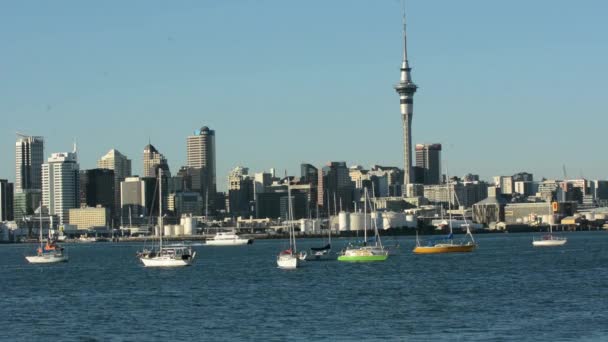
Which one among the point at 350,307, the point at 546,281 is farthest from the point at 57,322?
the point at 546,281

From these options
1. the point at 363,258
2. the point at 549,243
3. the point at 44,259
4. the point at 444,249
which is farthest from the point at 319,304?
the point at 549,243

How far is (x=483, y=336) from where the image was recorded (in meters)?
53.4

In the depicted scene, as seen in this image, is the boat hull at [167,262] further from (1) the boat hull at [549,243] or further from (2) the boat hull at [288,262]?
(1) the boat hull at [549,243]

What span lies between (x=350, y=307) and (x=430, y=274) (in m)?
29.4

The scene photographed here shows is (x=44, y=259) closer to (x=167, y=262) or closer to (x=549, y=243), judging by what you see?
(x=167, y=262)

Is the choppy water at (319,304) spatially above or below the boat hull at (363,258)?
below

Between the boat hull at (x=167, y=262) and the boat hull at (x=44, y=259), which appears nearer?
the boat hull at (x=167, y=262)

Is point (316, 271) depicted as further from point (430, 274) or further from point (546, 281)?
point (546, 281)

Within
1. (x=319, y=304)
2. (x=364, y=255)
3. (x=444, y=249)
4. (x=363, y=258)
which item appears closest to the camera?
(x=319, y=304)

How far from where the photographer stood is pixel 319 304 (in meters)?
70.2

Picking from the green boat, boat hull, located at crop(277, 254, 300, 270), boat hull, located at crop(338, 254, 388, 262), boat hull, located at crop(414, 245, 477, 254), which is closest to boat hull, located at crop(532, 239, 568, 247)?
boat hull, located at crop(414, 245, 477, 254)

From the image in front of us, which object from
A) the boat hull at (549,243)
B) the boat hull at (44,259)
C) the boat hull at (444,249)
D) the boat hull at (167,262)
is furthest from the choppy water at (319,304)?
the boat hull at (549,243)

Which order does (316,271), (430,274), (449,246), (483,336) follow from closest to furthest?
(483,336), (430,274), (316,271), (449,246)

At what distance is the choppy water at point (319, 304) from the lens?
56.8 meters
